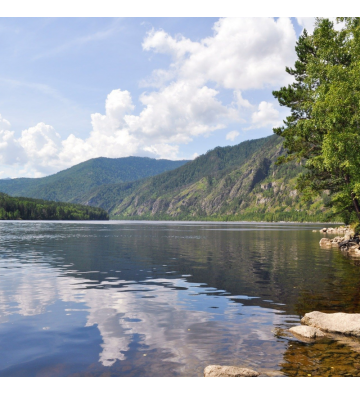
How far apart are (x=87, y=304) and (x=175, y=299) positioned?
6.10 metres

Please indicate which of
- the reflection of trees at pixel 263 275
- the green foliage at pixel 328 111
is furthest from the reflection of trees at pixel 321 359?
the green foliage at pixel 328 111

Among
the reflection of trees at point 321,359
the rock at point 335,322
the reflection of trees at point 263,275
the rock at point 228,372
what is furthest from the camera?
the reflection of trees at point 263,275

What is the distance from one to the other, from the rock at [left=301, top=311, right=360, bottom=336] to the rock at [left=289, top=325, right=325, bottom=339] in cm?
81

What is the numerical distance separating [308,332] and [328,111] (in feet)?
102

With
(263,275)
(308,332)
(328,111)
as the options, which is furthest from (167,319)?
(328,111)

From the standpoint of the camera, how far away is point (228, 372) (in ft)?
38.5

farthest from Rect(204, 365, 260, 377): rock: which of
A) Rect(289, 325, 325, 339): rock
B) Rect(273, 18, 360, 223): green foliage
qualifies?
Rect(273, 18, 360, 223): green foliage

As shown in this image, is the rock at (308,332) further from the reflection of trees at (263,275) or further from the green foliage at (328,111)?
the green foliage at (328,111)

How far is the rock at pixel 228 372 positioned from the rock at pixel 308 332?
17.3ft

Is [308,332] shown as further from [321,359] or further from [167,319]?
[167,319]

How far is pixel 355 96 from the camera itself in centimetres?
3847

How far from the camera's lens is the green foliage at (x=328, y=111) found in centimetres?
3816

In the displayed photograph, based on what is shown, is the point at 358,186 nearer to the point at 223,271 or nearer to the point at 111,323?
the point at 223,271

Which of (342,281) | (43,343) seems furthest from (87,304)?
(342,281)
